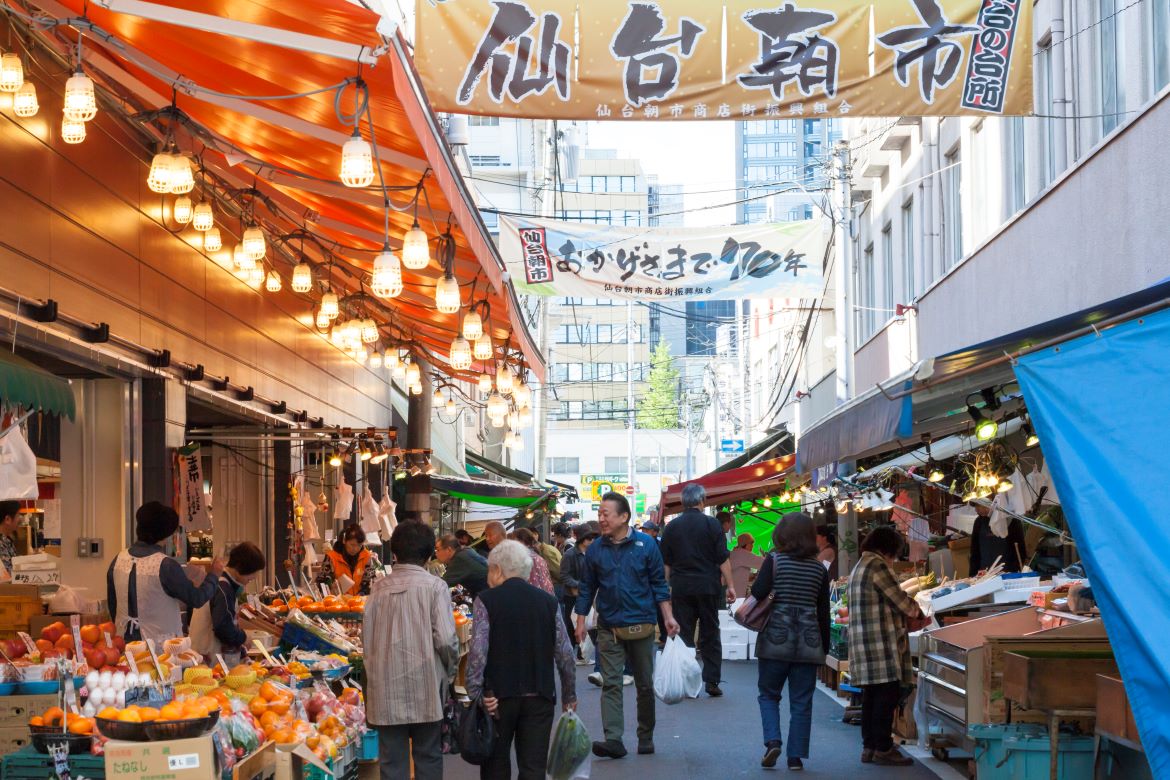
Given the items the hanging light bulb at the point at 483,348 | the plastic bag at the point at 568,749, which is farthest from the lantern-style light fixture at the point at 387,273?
the hanging light bulb at the point at 483,348

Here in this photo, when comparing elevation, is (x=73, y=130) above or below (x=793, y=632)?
above

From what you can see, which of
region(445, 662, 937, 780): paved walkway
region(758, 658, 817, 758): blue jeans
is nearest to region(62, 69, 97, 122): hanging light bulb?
region(445, 662, 937, 780): paved walkway

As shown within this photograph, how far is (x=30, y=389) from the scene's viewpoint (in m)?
7.34

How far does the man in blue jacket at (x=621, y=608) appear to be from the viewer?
10.5 metres

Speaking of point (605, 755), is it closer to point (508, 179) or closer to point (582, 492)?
point (508, 179)

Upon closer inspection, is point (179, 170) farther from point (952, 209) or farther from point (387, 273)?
point (952, 209)

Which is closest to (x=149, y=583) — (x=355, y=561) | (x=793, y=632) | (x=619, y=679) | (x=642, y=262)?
(x=619, y=679)

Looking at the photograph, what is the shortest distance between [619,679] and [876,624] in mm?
2060

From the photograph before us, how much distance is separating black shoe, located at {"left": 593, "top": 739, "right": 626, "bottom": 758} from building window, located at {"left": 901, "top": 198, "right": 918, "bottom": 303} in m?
12.8

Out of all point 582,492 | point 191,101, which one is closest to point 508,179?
point 582,492

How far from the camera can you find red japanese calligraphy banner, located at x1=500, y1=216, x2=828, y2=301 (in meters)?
18.3

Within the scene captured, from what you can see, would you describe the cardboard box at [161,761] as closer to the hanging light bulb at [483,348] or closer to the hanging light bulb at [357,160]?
the hanging light bulb at [357,160]

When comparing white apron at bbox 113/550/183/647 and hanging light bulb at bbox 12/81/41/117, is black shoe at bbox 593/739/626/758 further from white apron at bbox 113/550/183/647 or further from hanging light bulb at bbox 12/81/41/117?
hanging light bulb at bbox 12/81/41/117

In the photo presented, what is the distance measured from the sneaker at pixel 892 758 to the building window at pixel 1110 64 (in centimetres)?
591
